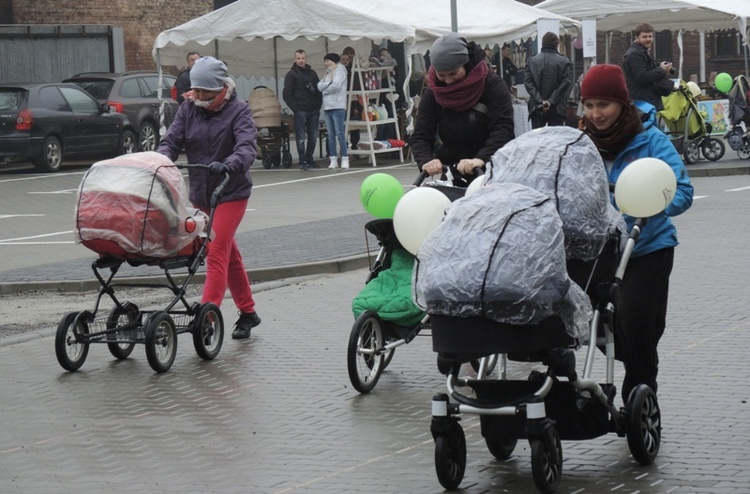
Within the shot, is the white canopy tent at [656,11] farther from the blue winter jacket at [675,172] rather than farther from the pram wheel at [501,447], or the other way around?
the pram wheel at [501,447]

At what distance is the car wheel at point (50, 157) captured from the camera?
89.0 feet

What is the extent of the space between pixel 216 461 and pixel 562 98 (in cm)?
1693

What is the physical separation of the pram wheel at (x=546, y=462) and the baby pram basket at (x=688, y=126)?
18.6 meters

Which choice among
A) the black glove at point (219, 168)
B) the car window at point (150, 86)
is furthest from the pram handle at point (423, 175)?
the car window at point (150, 86)

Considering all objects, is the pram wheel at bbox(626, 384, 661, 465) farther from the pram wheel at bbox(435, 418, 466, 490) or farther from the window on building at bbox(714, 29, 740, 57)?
the window on building at bbox(714, 29, 740, 57)

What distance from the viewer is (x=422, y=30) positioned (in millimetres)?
26234

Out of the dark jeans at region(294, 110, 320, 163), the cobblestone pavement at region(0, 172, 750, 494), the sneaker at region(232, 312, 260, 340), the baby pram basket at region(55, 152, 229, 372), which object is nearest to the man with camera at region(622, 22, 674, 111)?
the dark jeans at region(294, 110, 320, 163)

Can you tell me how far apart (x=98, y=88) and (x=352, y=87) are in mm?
5972

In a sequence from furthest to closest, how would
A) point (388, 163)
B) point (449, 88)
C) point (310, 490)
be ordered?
point (388, 163) < point (449, 88) < point (310, 490)

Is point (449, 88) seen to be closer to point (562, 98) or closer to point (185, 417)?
point (185, 417)

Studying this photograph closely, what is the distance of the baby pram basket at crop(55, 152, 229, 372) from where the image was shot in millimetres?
8773

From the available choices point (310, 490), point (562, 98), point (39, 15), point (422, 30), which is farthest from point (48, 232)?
point (39, 15)

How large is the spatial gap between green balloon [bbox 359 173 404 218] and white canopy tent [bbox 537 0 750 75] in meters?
23.9

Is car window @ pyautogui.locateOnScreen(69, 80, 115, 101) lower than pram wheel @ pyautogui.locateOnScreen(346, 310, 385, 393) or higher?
higher
